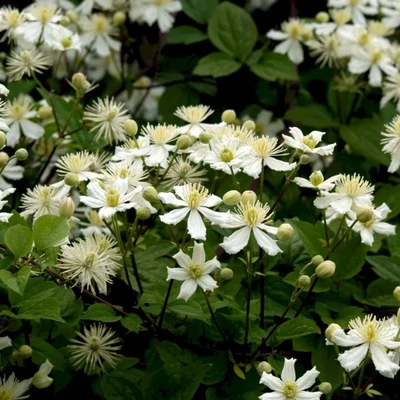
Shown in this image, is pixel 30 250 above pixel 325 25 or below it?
below

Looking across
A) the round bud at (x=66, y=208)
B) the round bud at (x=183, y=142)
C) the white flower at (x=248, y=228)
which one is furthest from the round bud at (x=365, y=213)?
the round bud at (x=66, y=208)

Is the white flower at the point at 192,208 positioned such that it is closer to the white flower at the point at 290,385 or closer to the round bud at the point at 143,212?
the round bud at the point at 143,212

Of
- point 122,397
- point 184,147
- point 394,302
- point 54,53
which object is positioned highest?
point 54,53

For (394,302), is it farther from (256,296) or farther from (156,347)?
(156,347)

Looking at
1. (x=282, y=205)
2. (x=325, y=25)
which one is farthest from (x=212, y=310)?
(x=325, y=25)

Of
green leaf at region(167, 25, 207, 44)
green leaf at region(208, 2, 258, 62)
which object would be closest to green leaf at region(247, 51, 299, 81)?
green leaf at region(208, 2, 258, 62)

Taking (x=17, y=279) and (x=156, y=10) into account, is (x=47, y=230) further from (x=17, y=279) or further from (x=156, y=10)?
(x=156, y=10)

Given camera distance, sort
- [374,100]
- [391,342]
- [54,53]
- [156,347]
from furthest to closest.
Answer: [54,53]
[374,100]
[156,347]
[391,342]
